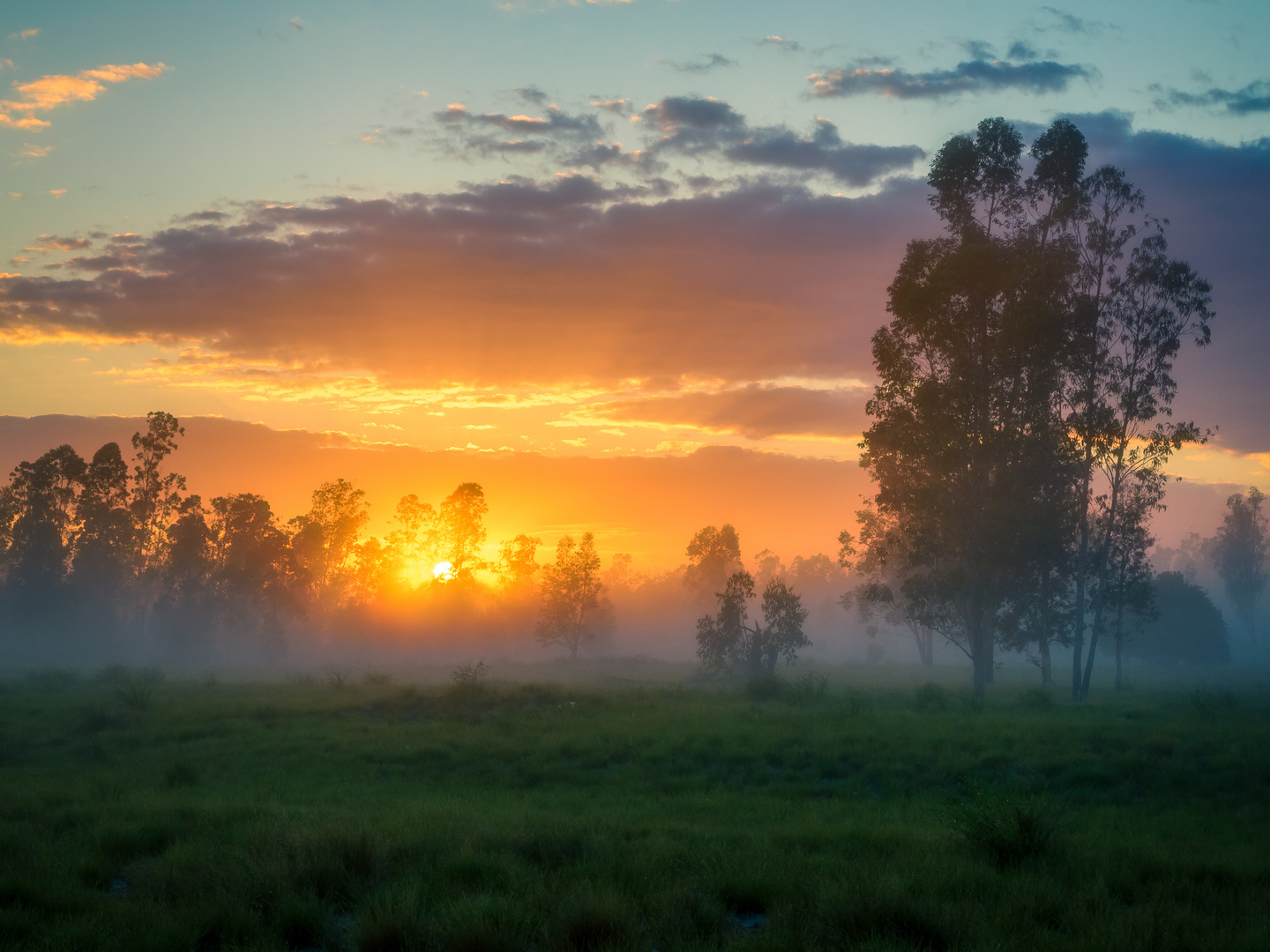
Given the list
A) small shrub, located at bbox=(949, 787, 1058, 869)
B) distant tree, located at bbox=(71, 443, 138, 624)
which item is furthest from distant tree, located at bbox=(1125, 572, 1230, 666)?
distant tree, located at bbox=(71, 443, 138, 624)

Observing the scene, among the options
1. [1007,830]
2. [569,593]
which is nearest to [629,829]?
[1007,830]

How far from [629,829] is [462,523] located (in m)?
71.1

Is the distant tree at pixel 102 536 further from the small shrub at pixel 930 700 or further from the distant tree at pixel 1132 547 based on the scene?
→ the distant tree at pixel 1132 547

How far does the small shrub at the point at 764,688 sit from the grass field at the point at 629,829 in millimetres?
6375

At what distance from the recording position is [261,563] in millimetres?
72750

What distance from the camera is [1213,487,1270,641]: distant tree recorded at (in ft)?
340

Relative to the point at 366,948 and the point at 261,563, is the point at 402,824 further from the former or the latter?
the point at 261,563

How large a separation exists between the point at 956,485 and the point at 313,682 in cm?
2895

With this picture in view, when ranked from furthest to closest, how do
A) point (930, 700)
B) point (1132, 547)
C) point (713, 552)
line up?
point (713, 552)
point (1132, 547)
point (930, 700)

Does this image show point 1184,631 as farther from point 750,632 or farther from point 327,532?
point 327,532

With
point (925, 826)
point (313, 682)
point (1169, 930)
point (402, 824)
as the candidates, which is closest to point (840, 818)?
point (925, 826)

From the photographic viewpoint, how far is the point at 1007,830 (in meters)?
8.76

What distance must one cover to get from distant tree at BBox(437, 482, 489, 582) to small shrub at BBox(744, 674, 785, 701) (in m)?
53.0

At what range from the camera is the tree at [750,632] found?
→ 4062cm
